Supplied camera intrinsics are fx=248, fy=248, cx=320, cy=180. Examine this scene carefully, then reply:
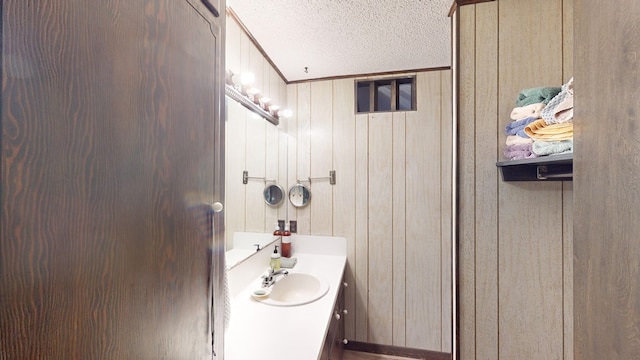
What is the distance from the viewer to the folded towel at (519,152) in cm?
103

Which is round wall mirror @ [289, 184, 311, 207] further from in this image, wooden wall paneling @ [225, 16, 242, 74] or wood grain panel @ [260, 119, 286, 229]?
wooden wall paneling @ [225, 16, 242, 74]

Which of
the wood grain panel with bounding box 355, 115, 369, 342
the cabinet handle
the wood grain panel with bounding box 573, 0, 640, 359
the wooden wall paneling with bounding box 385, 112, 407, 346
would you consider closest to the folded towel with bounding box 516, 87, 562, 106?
the wood grain panel with bounding box 573, 0, 640, 359

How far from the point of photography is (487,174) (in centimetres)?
123

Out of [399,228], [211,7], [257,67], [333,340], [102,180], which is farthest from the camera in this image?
[399,228]

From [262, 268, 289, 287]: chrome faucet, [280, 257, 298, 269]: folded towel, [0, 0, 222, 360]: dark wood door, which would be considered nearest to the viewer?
[0, 0, 222, 360]: dark wood door

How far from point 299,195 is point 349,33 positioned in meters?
1.26

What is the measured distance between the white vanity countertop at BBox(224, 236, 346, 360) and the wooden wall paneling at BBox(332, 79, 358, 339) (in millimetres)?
579

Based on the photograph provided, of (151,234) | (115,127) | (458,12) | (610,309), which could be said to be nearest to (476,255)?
(610,309)

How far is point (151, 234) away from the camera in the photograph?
0.52 m

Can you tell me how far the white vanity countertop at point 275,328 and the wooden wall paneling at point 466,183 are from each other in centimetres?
68

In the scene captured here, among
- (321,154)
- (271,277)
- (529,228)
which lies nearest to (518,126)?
(529,228)

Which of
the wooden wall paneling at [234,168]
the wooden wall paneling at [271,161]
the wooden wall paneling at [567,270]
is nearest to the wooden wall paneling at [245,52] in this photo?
the wooden wall paneling at [234,168]

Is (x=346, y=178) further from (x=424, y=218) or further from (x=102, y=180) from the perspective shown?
(x=102, y=180)

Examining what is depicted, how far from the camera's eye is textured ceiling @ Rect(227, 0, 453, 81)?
1297 mm
